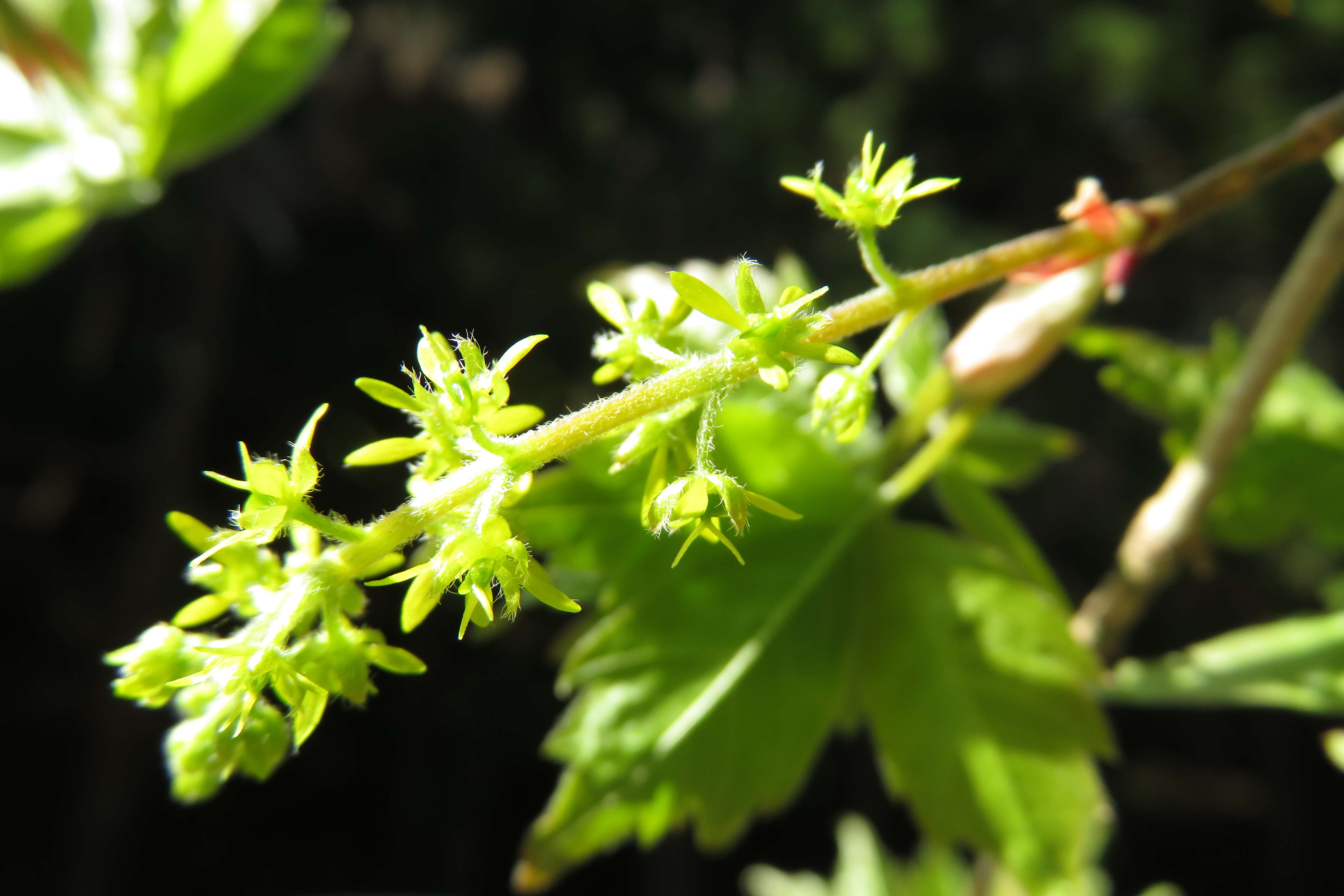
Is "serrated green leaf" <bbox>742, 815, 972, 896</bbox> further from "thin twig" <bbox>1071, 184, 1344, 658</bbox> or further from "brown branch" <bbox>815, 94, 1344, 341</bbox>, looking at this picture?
"brown branch" <bbox>815, 94, 1344, 341</bbox>

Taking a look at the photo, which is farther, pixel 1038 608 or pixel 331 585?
pixel 1038 608

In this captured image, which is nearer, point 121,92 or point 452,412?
point 452,412

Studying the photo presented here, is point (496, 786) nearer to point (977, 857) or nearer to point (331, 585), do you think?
point (977, 857)

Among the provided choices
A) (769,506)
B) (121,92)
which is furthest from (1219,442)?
(121,92)

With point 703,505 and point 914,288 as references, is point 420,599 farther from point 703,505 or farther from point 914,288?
point 914,288

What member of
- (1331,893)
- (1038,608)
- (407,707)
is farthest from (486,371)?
(1331,893)

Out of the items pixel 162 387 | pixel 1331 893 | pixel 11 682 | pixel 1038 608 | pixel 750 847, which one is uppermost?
pixel 162 387

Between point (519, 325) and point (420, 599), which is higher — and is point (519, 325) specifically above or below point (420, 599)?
above
